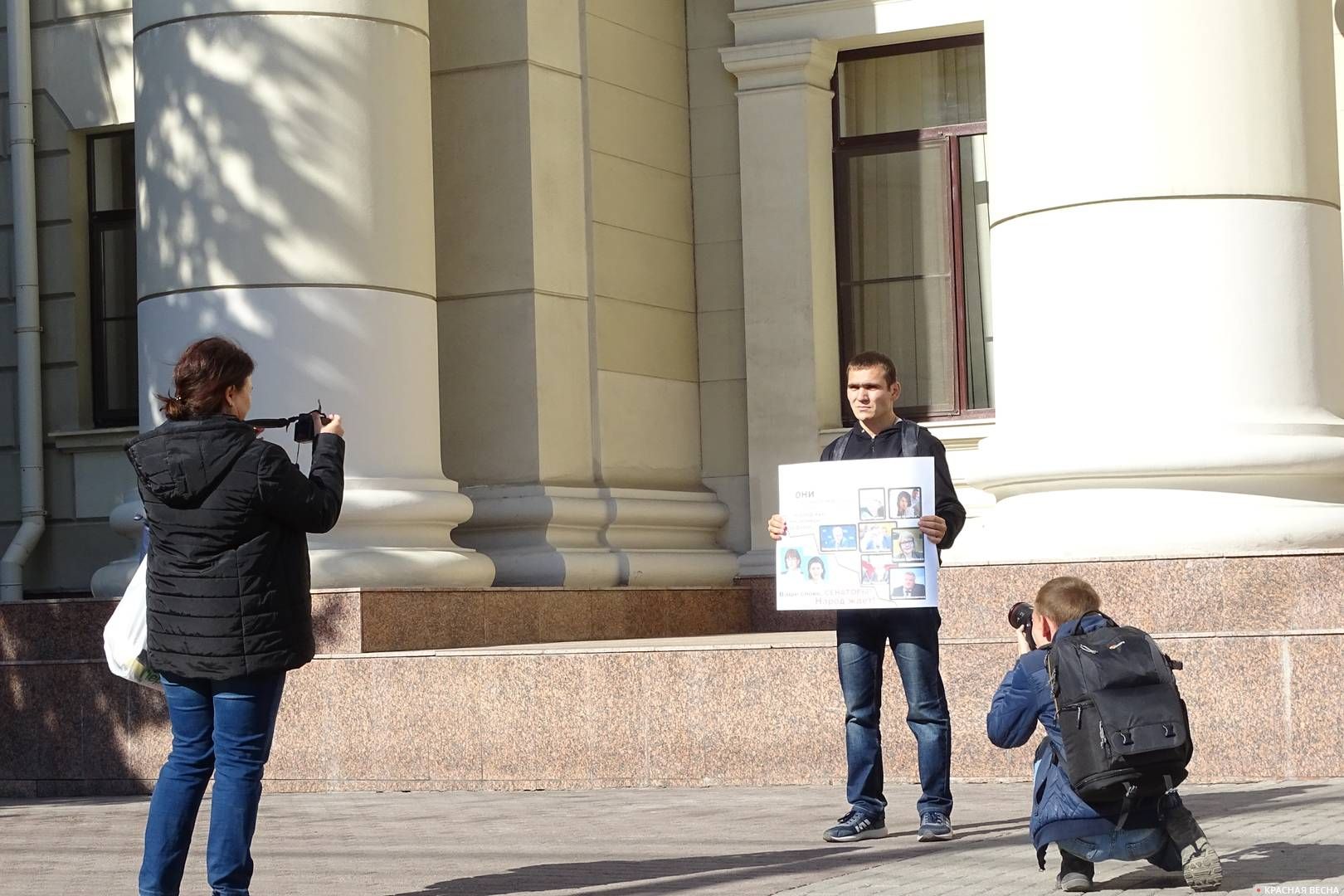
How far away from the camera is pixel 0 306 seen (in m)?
16.0

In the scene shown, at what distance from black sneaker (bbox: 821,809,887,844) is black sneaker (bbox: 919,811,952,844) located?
0.21 m

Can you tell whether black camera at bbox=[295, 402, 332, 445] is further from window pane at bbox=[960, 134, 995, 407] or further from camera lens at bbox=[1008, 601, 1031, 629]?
window pane at bbox=[960, 134, 995, 407]

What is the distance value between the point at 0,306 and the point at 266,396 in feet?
15.6

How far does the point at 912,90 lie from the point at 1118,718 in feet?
29.9

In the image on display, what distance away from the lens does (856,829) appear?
832 centimetres

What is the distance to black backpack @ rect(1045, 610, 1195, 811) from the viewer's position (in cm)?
655

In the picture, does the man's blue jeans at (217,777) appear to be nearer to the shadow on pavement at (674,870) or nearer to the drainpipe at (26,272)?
the shadow on pavement at (674,870)

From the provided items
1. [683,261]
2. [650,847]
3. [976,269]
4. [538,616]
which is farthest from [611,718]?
[976,269]

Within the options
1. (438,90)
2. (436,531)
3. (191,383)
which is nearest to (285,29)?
(438,90)

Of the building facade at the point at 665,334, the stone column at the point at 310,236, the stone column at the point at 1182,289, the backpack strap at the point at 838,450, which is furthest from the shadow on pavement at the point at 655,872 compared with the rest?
the stone column at the point at 310,236

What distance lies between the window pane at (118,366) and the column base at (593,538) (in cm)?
335

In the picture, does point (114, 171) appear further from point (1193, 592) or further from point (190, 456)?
point (190, 456)

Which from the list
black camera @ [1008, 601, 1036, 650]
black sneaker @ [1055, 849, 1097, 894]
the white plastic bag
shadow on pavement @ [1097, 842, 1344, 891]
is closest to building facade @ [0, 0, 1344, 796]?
shadow on pavement @ [1097, 842, 1344, 891]

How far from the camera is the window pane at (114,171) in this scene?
1585 centimetres
